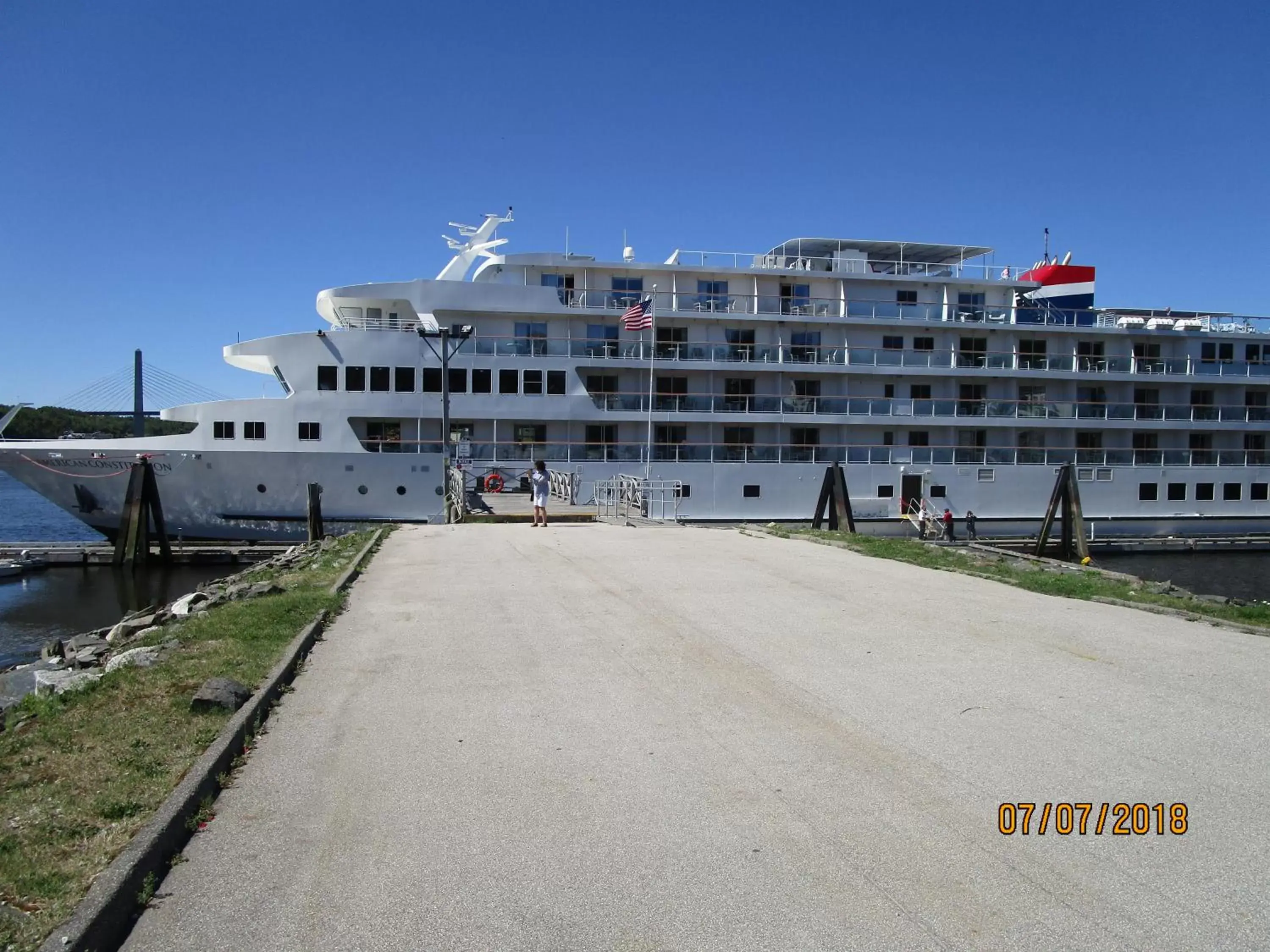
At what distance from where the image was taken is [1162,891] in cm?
373

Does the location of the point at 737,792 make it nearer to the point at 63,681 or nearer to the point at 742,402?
the point at 63,681

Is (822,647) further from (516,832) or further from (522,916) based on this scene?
(522,916)

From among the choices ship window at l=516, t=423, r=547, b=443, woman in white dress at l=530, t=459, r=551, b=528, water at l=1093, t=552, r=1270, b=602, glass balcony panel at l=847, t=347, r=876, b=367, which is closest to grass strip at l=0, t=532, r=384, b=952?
woman in white dress at l=530, t=459, r=551, b=528

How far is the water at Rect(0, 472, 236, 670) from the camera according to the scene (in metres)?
17.6

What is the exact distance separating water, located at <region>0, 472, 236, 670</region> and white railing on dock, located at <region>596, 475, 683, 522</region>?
10.5 meters

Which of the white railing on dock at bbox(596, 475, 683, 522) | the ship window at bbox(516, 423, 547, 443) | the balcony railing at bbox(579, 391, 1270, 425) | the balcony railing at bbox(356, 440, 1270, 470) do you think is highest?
the balcony railing at bbox(579, 391, 1270, 425)

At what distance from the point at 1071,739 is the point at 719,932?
320 cm

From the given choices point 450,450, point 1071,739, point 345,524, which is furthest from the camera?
point 450,450

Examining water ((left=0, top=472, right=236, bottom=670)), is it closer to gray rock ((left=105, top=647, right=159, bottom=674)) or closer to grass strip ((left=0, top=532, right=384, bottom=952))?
gray rock ((left=105, top=647, right=159, bottom=674))

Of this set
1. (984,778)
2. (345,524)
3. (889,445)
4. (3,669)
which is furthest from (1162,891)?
(889,445)

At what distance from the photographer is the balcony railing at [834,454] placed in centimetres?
2933
